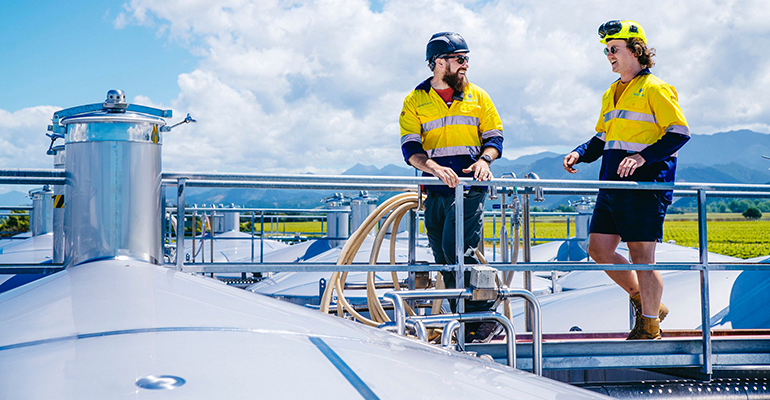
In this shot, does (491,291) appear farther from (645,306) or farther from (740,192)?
(740,192)

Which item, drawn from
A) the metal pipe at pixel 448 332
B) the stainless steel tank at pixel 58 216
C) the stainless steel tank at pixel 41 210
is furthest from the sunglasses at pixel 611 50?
the stainless steel tank at pixel 41 210

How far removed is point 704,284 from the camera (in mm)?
3176

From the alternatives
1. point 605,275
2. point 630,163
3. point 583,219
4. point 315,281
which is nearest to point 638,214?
point 630,163

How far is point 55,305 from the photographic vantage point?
1.09m

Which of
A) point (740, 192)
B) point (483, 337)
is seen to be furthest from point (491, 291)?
point (740, 192)

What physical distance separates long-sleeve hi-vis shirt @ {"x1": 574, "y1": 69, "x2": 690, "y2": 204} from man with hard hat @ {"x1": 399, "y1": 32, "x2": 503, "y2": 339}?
664 mm

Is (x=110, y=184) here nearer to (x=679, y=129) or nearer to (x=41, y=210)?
(x=679, y=129)

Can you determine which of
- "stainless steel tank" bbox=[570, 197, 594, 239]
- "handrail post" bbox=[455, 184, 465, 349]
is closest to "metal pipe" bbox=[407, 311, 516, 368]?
"handrail post" bbox=[455, 184, 465, 349]

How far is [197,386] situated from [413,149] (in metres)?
2.71

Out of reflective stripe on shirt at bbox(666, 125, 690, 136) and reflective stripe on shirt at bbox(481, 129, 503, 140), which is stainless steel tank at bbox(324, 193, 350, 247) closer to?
reflective stripe on shirt at bbox(481, 129, 503, 140)

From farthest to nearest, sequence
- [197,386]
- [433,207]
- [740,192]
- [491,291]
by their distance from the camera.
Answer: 1. [740,192]
2. [433,207]
3. [491,291]
4. [197,386]

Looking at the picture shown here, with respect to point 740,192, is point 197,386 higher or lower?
lower

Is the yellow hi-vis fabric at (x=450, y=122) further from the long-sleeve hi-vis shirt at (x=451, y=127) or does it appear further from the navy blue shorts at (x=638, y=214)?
the navy blue shorts at (x=638, y=214)

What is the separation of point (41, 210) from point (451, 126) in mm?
10372
